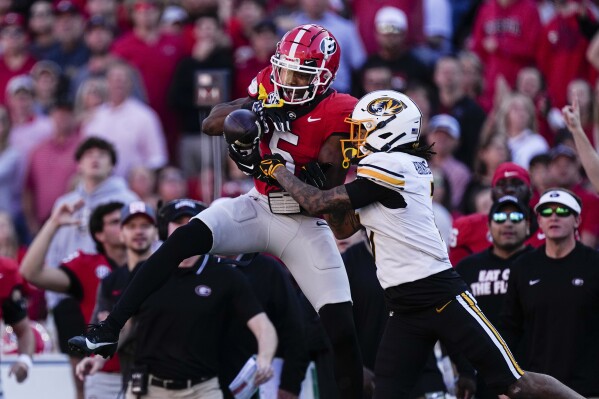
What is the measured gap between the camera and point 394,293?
6930mm

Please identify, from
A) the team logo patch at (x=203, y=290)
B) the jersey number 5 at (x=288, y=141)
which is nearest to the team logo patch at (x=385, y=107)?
the jersey number 5 at (x=288, y=141)

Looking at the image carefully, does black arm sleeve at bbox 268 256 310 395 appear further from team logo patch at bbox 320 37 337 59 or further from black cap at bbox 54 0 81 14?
black cap at bbox 54 0 81 14

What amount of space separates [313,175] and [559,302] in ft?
6.26

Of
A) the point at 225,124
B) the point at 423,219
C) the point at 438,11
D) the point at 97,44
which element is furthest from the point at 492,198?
the point at 97,44

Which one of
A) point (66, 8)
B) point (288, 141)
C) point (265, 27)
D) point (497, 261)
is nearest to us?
point (288, 141)

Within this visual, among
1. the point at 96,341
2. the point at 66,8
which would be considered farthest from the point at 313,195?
the point at 66,8

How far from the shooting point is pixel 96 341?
22.2 feet

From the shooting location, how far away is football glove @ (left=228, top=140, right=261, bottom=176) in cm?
693

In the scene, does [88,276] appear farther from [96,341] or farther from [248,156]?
[248,156]

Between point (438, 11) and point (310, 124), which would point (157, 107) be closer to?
point (438, 11)

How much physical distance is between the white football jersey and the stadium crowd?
7.73 feet

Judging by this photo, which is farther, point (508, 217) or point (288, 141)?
point (508, 217)

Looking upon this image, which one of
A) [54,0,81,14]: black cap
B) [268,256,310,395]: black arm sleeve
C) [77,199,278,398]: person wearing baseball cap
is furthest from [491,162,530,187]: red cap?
[54,0,81,14]: black cap

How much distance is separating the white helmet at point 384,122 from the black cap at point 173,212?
177 cm
